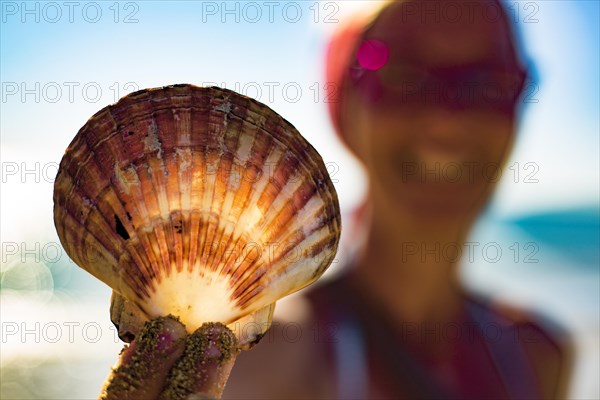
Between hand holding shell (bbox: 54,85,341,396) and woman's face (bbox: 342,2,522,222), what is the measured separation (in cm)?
32

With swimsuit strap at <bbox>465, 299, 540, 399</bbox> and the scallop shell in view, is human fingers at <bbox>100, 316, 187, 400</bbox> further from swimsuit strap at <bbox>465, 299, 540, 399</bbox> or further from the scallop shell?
swimsuit strap at <bbox>465, 299, 540, 399</bbox>

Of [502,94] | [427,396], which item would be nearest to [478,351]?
[427,396]

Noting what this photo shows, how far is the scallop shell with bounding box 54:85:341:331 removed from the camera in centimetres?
61

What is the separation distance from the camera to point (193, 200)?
626 mm

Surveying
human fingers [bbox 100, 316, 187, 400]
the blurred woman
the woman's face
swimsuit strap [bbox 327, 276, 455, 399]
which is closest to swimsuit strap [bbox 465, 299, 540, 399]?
the blurred woman

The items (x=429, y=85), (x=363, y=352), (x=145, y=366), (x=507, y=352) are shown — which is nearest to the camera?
(x=145, y=366)

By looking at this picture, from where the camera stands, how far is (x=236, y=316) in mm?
611

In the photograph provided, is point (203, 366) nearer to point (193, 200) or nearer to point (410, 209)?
point (193, 200)

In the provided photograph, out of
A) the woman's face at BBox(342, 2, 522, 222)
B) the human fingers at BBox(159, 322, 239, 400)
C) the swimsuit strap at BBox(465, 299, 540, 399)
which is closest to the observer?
the human fingers at BBox(159, 322, 239, 400)

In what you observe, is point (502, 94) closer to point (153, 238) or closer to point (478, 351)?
point (478, 351)

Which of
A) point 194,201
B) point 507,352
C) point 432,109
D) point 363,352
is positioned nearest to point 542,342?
point 507,352

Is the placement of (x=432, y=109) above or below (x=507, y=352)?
above

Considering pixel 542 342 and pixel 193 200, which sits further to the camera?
pixel 542 342

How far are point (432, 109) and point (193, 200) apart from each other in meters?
0.45
